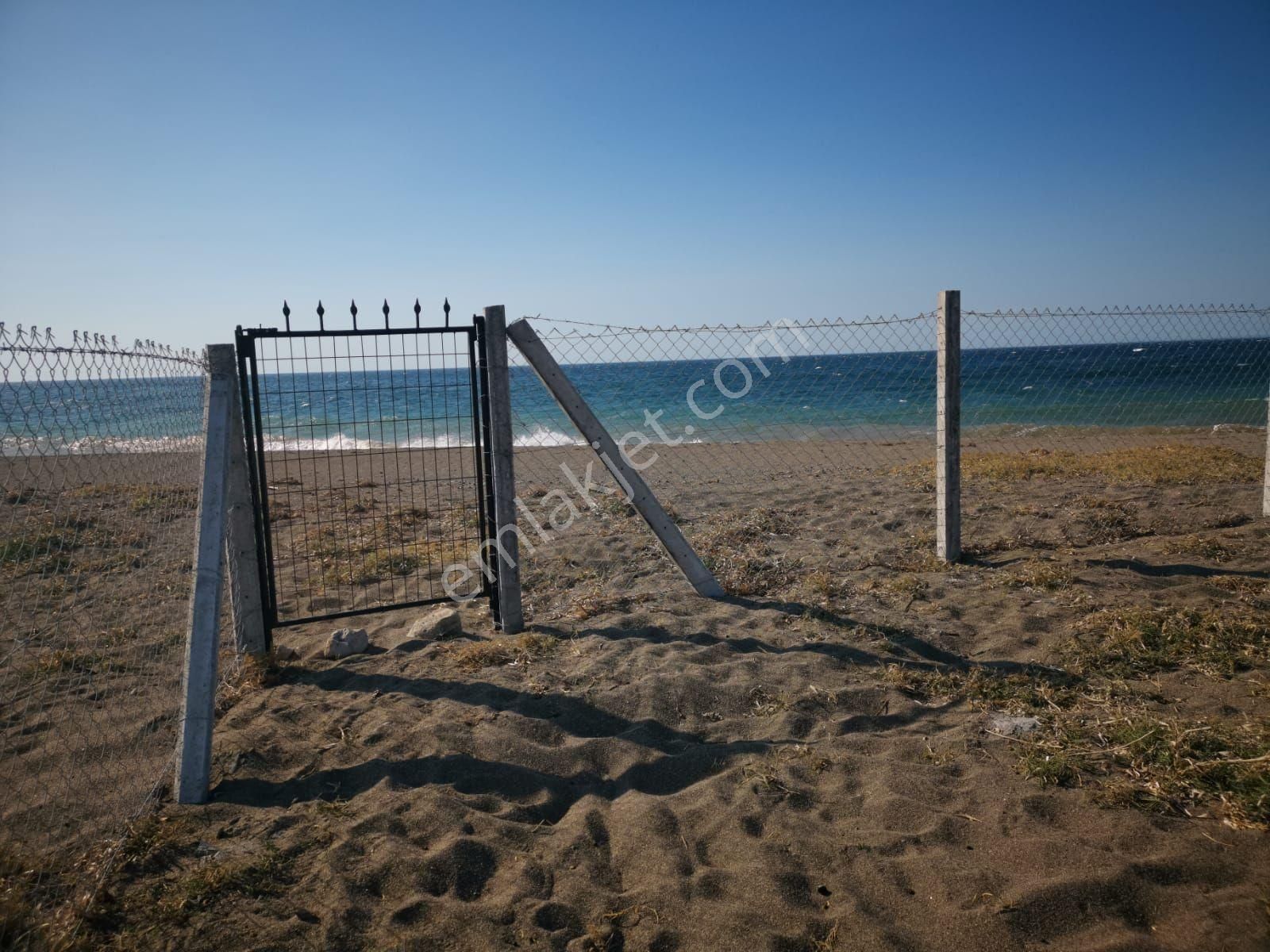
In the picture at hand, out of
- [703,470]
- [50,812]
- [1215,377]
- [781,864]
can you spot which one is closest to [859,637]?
[781,864]

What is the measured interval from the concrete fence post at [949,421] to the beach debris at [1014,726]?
231 cm

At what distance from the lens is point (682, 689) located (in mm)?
3660

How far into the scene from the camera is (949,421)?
5223mm

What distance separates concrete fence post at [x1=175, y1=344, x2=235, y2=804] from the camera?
294cm

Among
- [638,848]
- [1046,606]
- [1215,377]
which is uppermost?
[1215,377]

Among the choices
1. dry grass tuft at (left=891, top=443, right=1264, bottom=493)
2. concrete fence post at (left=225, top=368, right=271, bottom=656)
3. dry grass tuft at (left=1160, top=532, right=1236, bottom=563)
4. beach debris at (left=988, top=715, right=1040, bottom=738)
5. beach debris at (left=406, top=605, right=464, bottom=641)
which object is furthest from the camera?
dry grass tuft at (left=891, top=443, right=1264, bottom=493)

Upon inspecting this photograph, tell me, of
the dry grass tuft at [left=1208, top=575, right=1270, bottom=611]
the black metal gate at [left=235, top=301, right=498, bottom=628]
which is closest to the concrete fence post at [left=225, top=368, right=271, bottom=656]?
the black metal gate at [left=235, top=301, right=498, bottom=628]

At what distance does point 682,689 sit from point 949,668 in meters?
1.41

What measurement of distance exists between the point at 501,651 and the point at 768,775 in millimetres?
1922

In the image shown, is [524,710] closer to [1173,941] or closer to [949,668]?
[949,668]

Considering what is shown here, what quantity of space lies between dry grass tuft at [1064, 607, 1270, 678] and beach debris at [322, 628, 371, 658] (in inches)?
158

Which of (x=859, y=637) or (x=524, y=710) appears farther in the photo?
(x=859, y=637)

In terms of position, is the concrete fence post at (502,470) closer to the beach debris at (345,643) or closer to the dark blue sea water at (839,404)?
the beach debris at (345,643)

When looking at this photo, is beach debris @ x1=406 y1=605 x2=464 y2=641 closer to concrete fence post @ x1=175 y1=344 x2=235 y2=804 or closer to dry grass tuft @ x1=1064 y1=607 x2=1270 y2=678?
concrete fence post @ x1=175 y1=344 x2=235 y2=804
